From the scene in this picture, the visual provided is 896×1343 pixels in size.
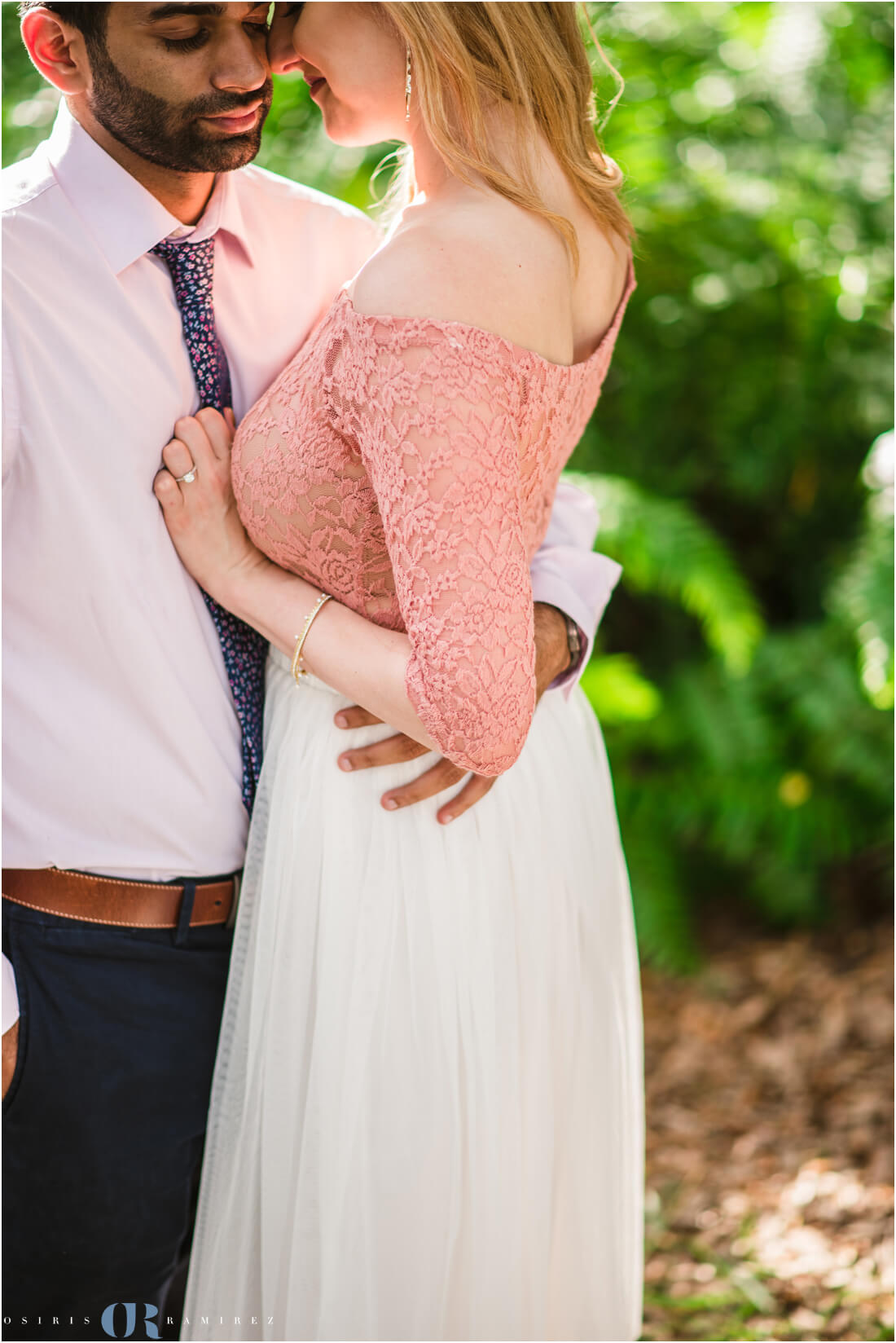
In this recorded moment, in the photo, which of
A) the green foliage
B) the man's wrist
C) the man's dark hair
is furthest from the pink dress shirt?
the green foliage

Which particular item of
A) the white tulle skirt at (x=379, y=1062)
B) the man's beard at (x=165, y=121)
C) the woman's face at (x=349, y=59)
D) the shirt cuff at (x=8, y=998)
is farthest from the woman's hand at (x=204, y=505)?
the shirt cuff at (x=8, y=998)

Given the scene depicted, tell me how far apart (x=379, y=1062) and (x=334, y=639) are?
55cm

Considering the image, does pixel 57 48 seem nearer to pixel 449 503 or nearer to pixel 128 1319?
pixel 449 503

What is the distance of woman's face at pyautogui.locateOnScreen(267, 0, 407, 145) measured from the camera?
1350 mm

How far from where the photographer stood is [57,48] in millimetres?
1381

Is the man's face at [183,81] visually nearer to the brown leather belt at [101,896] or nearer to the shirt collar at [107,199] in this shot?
the shirt collar at [107,199]

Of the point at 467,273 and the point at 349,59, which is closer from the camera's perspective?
the point at 467,273

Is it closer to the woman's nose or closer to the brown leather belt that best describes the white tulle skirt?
the brown leather belt

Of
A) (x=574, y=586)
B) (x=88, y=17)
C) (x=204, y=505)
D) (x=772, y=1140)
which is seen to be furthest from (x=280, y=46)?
(x=772, y=1140)

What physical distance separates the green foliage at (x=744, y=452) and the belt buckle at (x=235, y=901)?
1552mm

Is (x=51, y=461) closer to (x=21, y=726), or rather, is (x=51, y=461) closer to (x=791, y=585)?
(x=21, y=726)

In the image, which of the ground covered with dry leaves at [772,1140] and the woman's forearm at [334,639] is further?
the ground covered with dry leaves at [772,1140]

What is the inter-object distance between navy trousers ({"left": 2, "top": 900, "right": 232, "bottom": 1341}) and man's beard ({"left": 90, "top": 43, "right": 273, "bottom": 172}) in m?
0.97

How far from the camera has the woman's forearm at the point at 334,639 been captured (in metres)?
1.36
